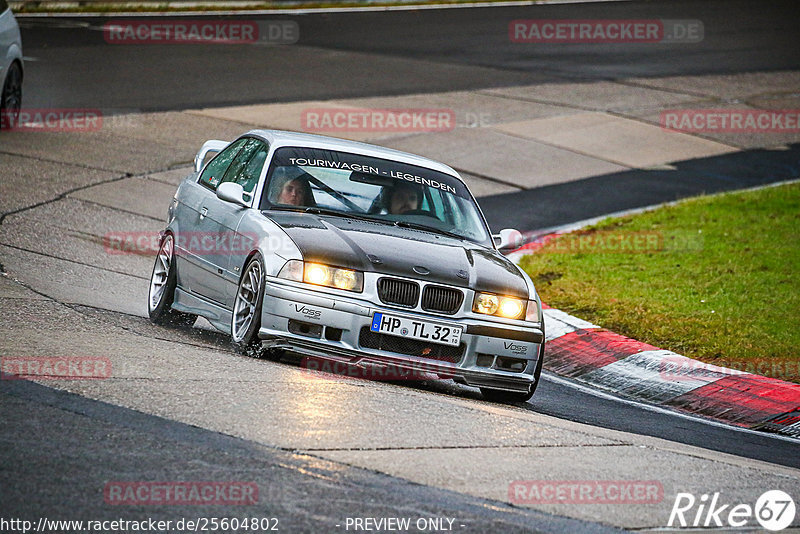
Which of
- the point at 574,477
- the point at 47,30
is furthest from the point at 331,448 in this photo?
the point at 47,30

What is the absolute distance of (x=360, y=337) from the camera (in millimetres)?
7820

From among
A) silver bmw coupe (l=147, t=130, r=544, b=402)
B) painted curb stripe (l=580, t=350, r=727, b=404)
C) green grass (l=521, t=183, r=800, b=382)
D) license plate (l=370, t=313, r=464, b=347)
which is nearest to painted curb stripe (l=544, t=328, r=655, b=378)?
painted curb stripe (l=580, t=350, r=727, b=404)

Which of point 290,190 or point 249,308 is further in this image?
point 290,190

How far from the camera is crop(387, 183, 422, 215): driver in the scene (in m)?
9.15

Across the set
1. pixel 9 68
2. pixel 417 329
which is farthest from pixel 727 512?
pixel 9 68

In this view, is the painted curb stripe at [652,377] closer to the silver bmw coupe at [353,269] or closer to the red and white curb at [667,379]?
the red and white curb at [667,379]

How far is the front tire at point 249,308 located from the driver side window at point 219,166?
63.9 inches

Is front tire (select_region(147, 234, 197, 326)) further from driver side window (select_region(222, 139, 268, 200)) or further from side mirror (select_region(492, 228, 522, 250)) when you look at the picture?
side mirror (select_region(492, 228, 522, 250))

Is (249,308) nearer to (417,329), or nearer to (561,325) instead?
(417,329)

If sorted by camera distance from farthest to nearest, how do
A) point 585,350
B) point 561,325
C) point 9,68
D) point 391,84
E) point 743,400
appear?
point 391,84 → point 9,68 → point 561,325 → point 585,350 → point 743,400

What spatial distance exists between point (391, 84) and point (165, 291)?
1468cm

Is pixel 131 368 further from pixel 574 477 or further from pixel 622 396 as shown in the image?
pixel 622 396

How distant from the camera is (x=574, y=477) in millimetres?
6059

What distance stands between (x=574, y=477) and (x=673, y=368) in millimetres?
3863
